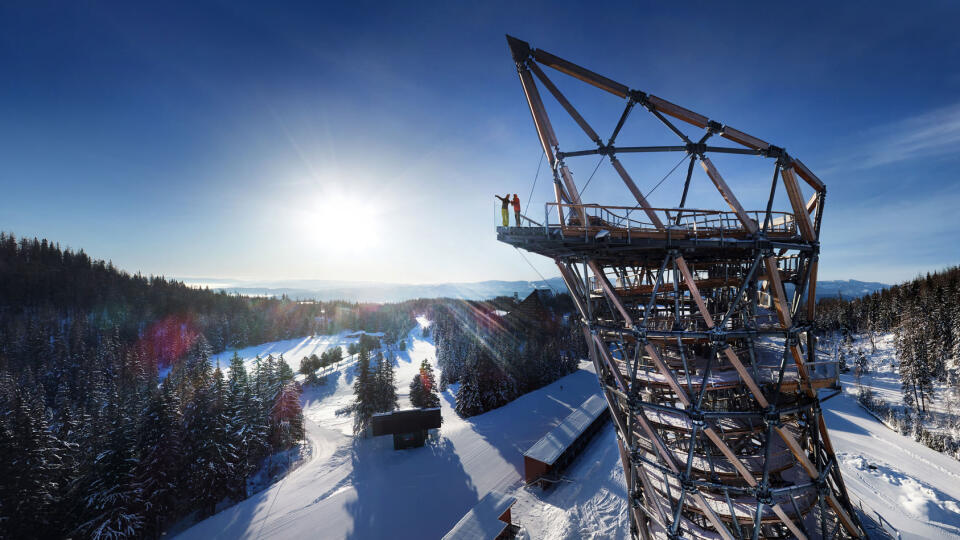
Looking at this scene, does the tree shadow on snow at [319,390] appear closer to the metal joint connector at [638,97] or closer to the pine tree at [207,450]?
the pine tree at [207,450]

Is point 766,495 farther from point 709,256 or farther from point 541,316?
point 541,316

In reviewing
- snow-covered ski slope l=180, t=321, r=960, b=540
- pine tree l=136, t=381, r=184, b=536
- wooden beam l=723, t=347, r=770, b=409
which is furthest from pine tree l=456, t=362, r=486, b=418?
wooden beam l=723, t=347, r=770, b=409

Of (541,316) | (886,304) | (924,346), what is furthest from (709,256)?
(886,304)

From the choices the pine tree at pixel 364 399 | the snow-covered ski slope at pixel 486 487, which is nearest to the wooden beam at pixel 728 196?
the snow-covered ski slope at pixel 486 487

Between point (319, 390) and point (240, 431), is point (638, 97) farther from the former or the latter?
point (319, 390)

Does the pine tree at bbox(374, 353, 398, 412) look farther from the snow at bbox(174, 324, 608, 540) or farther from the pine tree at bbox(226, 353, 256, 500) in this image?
the pine tree at bbox(226, 353, 256, 500)

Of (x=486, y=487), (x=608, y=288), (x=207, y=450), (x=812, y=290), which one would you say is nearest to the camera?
(x=608, y=288)

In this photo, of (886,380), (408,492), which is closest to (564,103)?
(408,492)
